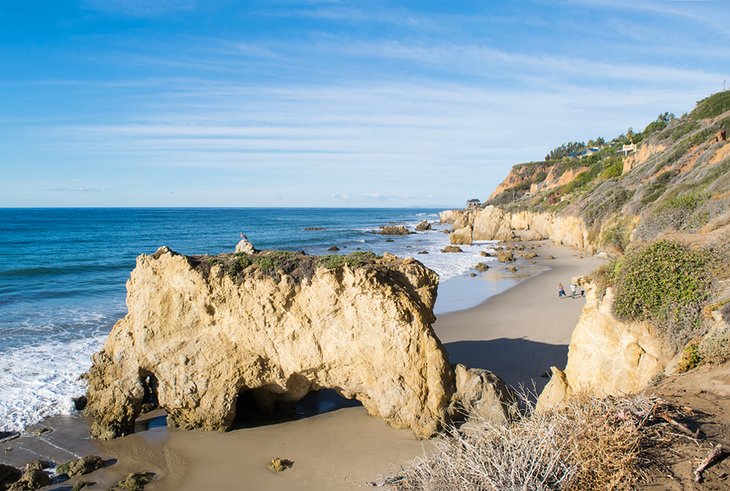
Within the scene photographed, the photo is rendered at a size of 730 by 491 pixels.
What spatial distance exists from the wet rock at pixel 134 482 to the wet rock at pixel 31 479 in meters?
1.56

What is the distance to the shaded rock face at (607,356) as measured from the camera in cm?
966

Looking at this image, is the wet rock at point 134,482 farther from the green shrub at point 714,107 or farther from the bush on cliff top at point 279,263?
the green shrub at point 714,107

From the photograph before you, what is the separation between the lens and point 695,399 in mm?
7391

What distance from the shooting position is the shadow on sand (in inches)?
607

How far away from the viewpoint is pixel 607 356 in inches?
404

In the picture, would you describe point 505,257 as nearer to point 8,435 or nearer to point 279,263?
point 279,263

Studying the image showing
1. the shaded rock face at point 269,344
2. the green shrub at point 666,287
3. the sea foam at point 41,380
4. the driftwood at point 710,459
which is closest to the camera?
the driftwood at point 710,459

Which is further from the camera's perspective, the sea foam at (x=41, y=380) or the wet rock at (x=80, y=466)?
the sea foam at (x=41, y=380)

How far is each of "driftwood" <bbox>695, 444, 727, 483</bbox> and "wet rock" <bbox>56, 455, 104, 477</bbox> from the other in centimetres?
1147

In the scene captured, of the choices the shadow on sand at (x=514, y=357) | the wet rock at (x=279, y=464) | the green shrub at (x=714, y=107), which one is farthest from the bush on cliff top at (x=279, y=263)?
the green shrub at (x=714, y=107)

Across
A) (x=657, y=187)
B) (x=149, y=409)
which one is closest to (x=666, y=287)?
(x=149, y=409)

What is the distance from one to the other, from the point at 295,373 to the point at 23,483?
6010mm

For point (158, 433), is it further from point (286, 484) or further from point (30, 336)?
point (30, 336)

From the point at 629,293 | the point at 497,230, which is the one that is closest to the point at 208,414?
the point at 629,293
